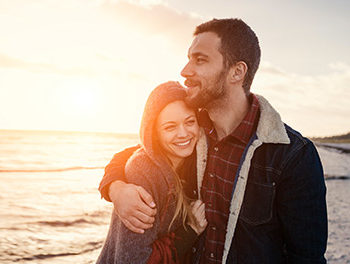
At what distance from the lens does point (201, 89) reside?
3271 mm

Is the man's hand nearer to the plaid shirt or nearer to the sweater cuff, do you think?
the sweater cuff

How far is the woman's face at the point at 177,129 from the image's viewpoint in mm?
3146

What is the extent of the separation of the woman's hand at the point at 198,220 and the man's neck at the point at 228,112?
0.76 metres

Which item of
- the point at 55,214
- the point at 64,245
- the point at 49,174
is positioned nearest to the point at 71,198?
the point at 55,214

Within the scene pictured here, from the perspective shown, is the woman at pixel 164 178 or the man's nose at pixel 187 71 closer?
the woman at pixel 164 178

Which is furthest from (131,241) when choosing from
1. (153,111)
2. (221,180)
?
(153,111)

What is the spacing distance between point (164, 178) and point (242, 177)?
0.70 meters

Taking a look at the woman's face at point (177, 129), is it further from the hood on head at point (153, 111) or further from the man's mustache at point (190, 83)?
the man's mustache at point (190, 83)

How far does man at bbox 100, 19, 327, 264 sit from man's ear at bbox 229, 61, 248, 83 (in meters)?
0.01

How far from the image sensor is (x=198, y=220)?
301cm

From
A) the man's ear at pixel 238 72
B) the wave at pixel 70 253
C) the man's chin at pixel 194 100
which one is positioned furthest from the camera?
the wave at pixel 70 253

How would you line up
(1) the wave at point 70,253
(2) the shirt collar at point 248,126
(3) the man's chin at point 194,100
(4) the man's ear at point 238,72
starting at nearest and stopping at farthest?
1. (2) the shirt collar at point 248,126
2. (3) the man's chin at point 194,100
3. (4) the man's ear at point 238,72
4. (1) the wave at point 70,253

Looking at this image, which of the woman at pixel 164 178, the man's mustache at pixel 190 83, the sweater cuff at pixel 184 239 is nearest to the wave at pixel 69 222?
the woman at pixel 164 178

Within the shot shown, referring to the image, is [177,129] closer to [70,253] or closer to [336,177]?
[70,253]
